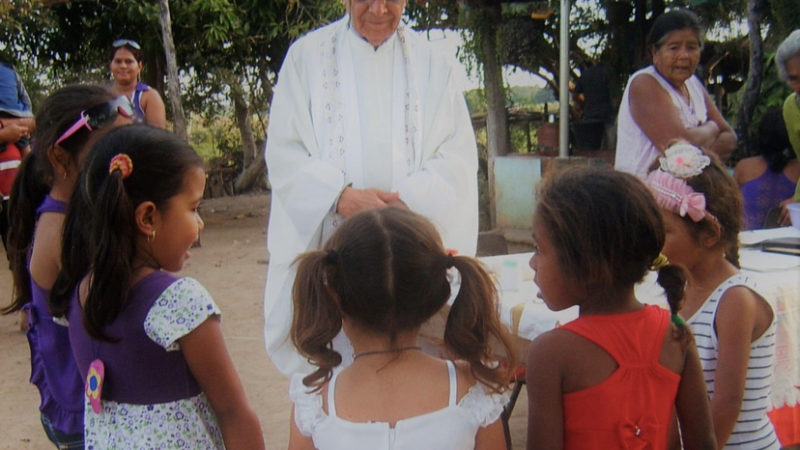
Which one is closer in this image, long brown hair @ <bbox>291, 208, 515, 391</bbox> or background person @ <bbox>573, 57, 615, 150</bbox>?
long brown hair @ <bbox>291, 208, 515, 391</bbox>

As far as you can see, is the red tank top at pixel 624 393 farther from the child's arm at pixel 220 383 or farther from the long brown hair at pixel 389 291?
the child's arm at pixel 220 383

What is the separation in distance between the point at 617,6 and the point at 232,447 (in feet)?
28.8

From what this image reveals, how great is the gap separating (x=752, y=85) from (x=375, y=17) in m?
4.86

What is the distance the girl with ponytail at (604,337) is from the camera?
152cm

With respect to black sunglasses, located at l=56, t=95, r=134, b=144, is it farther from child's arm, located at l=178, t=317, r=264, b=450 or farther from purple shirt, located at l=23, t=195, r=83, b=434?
child's arm, located at l=178, t=317, r=264, b=450

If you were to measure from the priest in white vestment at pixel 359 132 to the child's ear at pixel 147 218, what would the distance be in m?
1.02

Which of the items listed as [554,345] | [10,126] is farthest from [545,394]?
Result: [10,126]

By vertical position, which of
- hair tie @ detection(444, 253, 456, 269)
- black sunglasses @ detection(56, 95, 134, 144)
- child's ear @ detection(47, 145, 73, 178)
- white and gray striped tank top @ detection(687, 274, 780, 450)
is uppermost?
black sunglasses @ detection(56, 95, 134, 144)

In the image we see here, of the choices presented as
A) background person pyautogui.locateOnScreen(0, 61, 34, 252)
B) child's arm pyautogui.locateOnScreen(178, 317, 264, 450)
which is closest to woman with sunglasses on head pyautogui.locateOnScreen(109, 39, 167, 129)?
background person pyautogui.locateOnScreen(0, 61, 34, 252)

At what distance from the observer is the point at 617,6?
9.24 meters

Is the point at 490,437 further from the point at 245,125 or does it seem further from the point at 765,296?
the point at 245,125

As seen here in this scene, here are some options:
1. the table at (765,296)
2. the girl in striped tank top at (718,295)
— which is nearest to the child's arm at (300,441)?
the table at (765,296)

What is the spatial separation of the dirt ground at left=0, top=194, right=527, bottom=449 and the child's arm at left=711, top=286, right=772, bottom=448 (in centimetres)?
146

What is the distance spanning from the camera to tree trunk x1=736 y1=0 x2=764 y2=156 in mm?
6355
